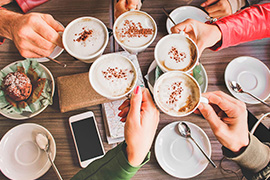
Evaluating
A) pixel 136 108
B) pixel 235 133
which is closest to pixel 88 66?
pixel 136 108

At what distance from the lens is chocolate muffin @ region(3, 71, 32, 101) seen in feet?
3.67

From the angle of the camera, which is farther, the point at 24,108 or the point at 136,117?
the point at 24,108

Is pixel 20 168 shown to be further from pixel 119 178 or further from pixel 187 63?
pixel 187 63

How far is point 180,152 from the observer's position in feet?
4.23

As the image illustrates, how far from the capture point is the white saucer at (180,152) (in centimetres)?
124

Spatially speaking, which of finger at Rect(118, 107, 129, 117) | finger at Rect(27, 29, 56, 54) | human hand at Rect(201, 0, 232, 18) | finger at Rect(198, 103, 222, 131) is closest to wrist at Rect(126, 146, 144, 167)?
finger at Rect(118, 107, 129, 117)

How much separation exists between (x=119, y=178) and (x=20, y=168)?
70 cm

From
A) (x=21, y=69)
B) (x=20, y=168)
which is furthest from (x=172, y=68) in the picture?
(x=20, y=168)

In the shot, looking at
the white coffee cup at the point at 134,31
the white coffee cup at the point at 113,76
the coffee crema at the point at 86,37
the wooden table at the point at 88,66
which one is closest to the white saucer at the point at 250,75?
the wooden table at the point at 88,66

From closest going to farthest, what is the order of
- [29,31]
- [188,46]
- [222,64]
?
[29,31] → [188,46] → [222,64]

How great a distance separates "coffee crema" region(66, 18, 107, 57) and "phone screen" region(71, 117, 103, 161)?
492 millimetres

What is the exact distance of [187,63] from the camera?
1.17 m

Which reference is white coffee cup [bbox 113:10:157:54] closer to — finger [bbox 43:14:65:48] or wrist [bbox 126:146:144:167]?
finger [bbox 43:14:65:48]

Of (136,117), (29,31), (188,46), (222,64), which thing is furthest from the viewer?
(222,64)
